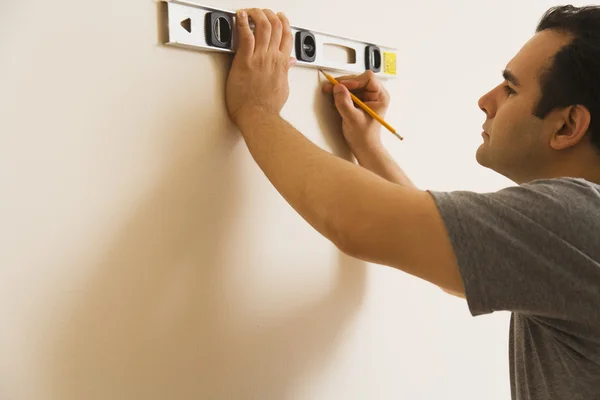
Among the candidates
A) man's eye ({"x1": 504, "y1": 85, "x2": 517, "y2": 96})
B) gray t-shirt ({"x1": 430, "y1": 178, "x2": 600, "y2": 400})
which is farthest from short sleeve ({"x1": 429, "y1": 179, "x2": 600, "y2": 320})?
man's eye ({"x1": 504, "y1": 85, "x2": 517, "y2": 96})

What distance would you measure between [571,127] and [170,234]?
0.61 m

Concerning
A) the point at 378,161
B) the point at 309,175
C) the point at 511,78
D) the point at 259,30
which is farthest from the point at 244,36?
the point at 511,78

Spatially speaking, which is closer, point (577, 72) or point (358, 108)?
point (577, 72)

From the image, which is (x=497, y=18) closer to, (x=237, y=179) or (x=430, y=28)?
(x=430, y=28)

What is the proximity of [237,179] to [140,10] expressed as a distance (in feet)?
0.83

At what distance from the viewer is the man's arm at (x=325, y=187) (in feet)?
2.07

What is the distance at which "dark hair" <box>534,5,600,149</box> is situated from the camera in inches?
31.1

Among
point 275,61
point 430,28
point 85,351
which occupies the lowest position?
point 85,351

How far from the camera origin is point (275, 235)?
0.82 m

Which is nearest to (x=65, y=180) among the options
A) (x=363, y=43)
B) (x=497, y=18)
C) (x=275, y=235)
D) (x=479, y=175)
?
(x=275, y=235)

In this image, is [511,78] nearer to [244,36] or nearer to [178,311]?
[244,36]

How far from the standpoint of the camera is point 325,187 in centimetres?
66

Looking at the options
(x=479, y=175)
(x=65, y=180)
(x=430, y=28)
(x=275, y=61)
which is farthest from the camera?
(x=479, y=175)

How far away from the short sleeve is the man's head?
19 centimetres
